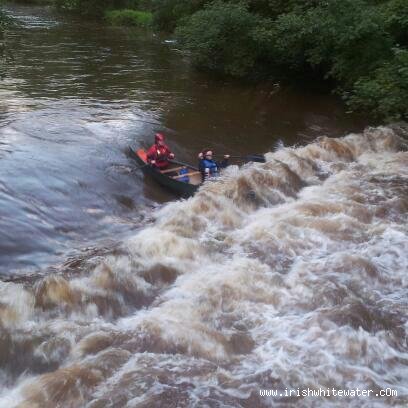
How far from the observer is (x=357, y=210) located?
10.2 meters

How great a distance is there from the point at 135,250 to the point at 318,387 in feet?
12.6

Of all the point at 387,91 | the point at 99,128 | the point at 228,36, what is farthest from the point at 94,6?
the point at 387,91

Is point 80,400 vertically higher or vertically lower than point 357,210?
lower

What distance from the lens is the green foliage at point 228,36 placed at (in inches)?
802

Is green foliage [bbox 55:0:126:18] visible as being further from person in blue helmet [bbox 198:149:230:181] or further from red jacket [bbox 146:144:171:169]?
person in blue helmet [bbox 198:149:230:181]

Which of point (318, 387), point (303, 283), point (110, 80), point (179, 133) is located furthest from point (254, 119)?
point (318, 387)

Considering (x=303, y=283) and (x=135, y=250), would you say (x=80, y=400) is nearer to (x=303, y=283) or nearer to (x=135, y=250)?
(x=135, y=250)

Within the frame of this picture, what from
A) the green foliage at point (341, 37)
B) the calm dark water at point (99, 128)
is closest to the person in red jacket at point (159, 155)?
the calm dark water at point (99, 128)

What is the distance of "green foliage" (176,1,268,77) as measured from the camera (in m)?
20.4

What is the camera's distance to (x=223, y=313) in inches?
281

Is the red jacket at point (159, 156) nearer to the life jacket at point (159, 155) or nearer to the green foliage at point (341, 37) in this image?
the life jacket at point (159, 155)

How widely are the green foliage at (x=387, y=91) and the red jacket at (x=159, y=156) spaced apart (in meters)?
7.49

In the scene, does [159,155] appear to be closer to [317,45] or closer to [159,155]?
[159,155]

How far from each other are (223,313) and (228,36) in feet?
53.4
